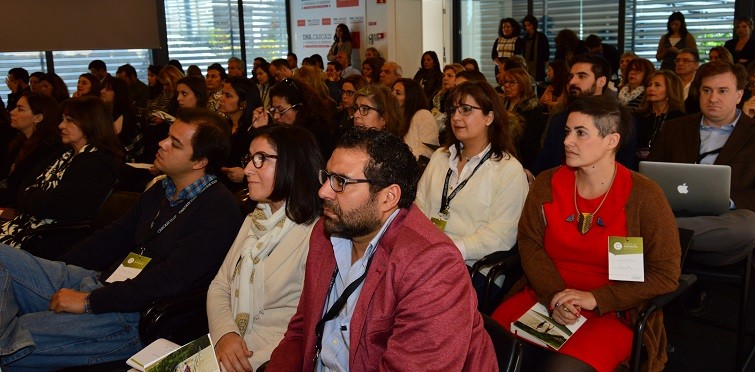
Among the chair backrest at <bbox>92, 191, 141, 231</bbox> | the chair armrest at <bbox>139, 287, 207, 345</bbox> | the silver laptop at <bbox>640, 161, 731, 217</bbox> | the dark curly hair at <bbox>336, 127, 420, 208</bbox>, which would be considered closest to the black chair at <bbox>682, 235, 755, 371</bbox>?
the silver laptop at <bbox>640, 161, 731, 217</bbox>

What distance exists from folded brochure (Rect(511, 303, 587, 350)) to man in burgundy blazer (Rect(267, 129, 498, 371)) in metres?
0.69

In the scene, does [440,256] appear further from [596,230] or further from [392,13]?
[392,13]

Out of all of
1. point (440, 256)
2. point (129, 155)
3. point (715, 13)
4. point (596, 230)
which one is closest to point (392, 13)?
point (715, 13)

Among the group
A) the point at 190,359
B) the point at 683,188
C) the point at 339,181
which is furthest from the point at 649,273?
the point at 190,359

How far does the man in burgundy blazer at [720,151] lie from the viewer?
122 inches

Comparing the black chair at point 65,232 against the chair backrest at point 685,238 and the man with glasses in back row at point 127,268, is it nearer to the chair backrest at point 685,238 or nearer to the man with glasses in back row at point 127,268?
the man with glasses in back row at point 127,268

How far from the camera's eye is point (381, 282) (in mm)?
1776

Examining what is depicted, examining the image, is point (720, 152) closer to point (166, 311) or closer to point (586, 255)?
point (586, 255)

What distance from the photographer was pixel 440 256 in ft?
5.63

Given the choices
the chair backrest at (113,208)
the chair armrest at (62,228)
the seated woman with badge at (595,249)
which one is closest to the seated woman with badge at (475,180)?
the seated woman with badge at (595,249)

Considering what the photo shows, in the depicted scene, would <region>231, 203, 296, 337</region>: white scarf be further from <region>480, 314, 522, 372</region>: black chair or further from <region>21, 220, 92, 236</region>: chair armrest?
<region>21, 220, 92, 236</region>: chair armrest

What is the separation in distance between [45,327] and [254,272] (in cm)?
82

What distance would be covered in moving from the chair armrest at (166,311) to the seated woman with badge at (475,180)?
43.4 inches

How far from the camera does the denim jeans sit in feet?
8.29
